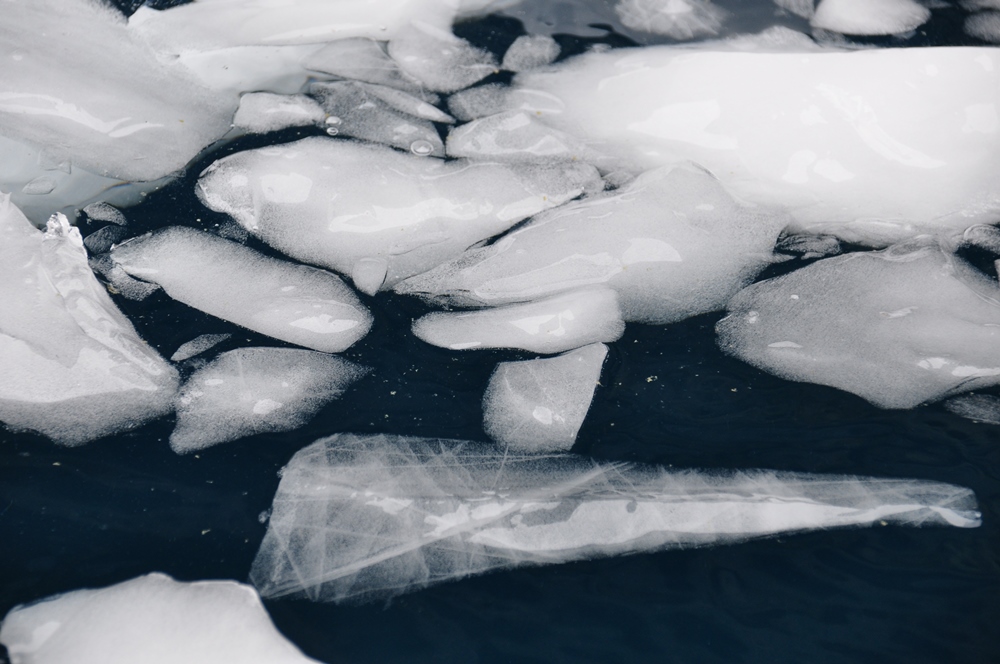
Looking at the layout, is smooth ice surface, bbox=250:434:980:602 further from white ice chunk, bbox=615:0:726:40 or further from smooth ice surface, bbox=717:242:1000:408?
white ice chunk, bbox=615:0:726:40

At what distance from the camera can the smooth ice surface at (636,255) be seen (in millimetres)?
989

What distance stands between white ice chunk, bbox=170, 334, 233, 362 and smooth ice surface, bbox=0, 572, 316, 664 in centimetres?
28

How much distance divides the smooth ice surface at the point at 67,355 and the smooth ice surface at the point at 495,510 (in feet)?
0.77

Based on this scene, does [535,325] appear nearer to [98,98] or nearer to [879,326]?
[879,326]

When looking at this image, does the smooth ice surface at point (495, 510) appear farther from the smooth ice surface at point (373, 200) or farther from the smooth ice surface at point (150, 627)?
the smooth ice surface at point (373, 200)

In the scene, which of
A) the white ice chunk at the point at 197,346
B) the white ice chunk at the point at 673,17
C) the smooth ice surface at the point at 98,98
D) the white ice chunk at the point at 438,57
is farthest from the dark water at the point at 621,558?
the white ice chunk at the point at 673,17

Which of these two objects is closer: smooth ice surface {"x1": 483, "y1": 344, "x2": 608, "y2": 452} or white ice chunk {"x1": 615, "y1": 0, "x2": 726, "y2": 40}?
smooth ice surface {"x1": 483, "y1": 344, "x2": 608, "y2": 452}

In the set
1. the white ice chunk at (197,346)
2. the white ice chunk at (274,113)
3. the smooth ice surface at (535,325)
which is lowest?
the white ice chunk at (197,346)

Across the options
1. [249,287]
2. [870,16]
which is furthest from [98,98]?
[870,16]

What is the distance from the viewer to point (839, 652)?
772 millimetres

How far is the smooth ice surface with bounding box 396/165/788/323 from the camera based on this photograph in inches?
38.9

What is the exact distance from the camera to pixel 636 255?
1.02 m

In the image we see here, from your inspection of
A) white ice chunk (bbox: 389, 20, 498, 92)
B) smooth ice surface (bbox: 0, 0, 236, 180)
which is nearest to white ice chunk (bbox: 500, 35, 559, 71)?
white ice chunk (bbox: 389, 20, 498, 92)

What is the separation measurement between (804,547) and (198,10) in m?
1.26
